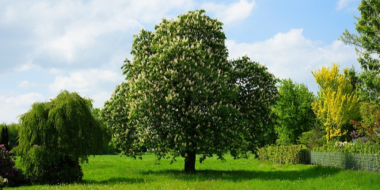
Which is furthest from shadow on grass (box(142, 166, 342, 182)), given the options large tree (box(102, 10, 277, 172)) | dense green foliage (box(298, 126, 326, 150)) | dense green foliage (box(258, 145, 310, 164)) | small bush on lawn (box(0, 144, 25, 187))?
dense green foliage (box(298, 126, 326, 150))

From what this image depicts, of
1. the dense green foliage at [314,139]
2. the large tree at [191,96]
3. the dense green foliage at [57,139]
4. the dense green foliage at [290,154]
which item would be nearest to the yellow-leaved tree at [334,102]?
the dense green foliage at [314,139]

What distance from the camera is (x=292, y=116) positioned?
217 ft

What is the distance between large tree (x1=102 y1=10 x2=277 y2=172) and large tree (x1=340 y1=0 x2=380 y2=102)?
12.9 m

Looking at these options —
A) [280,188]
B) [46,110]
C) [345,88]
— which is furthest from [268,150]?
[46,110]

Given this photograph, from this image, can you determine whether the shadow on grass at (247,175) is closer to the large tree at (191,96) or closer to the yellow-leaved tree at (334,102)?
the large tree at (191,96)

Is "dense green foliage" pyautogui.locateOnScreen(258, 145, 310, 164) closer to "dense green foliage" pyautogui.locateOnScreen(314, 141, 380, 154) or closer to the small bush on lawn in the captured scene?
"dense green foliage" pyautogui.locateOnScreen(314, 141, 380, 154)

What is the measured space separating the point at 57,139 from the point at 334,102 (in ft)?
125

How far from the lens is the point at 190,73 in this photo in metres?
22.7

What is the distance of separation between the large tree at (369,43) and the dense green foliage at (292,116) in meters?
31.7

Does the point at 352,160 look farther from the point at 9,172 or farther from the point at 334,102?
the point at 9,172

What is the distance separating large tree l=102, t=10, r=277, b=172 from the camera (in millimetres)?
22703

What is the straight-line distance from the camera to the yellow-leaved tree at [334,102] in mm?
46938

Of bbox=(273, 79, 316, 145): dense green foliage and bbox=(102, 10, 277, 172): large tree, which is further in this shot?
bbox=(273, 79, 316, 145): dense green foliage

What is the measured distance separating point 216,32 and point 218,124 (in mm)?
7739
